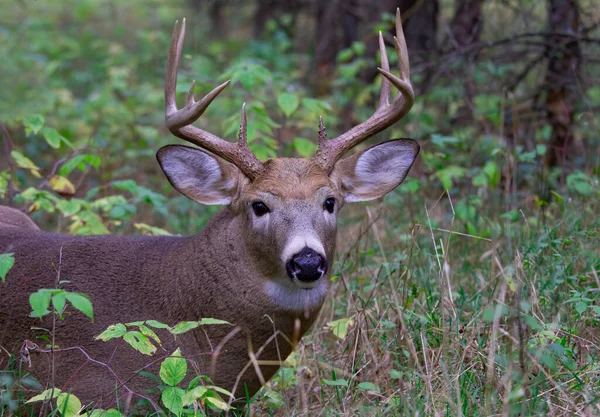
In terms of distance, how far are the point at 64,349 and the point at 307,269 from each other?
0.99m

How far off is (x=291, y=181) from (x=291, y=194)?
0.09 m

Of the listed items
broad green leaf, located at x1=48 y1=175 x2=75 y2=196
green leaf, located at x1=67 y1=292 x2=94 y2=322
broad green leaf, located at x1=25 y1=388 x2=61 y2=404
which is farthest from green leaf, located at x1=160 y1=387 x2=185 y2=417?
broad green leaf, located at x1=48 y1=175 x2=75 y2=196

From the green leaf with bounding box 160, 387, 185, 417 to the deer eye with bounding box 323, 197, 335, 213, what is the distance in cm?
108

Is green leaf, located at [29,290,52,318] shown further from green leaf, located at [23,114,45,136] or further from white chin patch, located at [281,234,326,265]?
green leaf, located at [23,114,45,136]

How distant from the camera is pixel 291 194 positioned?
150 inches

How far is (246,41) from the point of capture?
43.7 feet

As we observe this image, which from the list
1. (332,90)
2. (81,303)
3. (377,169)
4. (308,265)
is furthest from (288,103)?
(332,90)

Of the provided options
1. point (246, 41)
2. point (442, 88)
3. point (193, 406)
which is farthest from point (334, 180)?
point (246, 41)

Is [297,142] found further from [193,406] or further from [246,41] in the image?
[246,41]

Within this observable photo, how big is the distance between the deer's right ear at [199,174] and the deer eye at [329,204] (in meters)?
0.43

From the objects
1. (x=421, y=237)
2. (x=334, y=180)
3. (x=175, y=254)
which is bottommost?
(x=421, y=237)

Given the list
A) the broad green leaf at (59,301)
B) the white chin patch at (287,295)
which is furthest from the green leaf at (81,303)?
the white chin patch at (287,295)

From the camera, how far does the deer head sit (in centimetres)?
368

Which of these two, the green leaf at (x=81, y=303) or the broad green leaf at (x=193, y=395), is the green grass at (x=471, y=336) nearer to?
the broad green leaf at (x=193, y=395)
